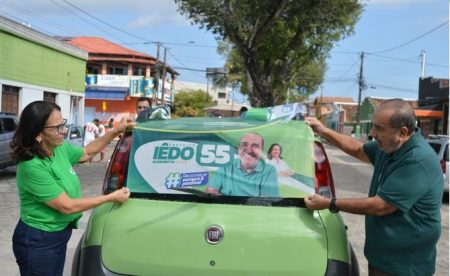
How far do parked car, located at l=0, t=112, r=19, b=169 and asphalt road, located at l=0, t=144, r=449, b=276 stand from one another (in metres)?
0.44

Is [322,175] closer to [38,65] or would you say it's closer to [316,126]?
[316,126]

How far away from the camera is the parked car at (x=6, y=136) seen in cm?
1380

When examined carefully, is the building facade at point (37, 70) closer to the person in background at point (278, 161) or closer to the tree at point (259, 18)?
the tree at point (259, 18)

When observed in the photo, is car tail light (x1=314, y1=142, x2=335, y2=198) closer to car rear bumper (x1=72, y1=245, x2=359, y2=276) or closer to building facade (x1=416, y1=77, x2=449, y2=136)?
car rear bumper (x1=72, y1=245, x2=359, y2=276)

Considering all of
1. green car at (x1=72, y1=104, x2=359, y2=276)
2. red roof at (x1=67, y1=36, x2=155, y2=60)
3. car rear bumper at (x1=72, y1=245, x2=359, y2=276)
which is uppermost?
red roof at (x1=67, y1=36, x2=155, y2=60)

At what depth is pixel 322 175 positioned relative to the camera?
3.50 m

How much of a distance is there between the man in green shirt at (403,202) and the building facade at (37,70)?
69.7 feet

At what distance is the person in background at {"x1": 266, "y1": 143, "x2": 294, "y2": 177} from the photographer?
330cm

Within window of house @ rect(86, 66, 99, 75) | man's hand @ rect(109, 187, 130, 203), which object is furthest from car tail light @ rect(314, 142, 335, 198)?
window of house @ rect(86, 66, 99, 75)

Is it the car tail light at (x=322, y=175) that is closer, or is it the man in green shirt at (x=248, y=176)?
the man in green shirt at (x=248, y=176)

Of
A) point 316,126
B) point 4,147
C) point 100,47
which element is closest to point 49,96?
point 4,147

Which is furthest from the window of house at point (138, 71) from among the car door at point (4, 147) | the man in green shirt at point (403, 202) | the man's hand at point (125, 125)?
the man in green shirt at point (403, 202)

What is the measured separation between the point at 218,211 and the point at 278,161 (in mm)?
493

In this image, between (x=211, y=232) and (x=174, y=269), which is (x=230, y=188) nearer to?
(x=211, y=232)
